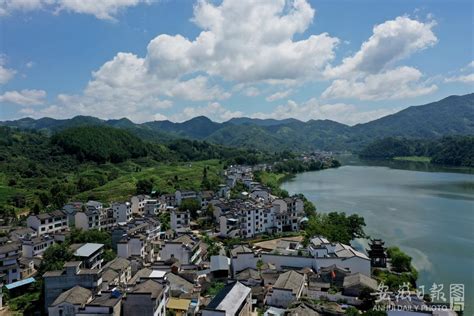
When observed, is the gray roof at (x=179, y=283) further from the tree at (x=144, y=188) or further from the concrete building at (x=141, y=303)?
the tree at (x=144, y=188)

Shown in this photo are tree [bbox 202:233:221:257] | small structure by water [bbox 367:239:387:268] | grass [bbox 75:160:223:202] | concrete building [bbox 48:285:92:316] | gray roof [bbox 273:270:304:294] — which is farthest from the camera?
grass [bbox 75:160:223:202]

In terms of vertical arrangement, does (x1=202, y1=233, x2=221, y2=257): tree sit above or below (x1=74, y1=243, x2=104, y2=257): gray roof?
below

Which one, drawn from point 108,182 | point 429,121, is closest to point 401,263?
point 108,182

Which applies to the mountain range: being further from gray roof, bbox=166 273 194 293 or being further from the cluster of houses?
gray roof, bbox=166 273 194 293

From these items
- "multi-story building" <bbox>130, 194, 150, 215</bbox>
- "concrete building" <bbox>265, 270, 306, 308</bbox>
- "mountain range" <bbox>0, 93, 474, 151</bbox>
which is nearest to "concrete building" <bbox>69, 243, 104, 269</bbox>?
"concrete building" <bbox>265, 270, 306, 308</bbox>

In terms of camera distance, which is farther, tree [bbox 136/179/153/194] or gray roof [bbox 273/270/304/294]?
tree [bbox 136/179/153/194]

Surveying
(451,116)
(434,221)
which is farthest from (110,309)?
(451,116)

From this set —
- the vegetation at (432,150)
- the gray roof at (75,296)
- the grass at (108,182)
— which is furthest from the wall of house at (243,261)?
the vegetation at (432,150)

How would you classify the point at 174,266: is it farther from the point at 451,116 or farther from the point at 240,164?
the point at 451,116
